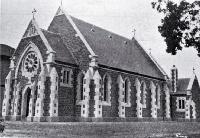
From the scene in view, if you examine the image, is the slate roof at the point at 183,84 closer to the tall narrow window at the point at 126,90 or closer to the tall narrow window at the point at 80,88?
the tall narrow window at the point at 126,90

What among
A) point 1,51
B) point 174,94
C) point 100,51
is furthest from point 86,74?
point 174,94

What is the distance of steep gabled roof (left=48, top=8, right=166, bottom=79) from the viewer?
118ft

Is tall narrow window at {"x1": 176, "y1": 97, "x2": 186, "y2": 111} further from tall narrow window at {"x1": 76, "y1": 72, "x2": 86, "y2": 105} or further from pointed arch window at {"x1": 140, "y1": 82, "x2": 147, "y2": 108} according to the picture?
tall narrow window at {"x1": 76, "y1": 72, "x2": 86, "y2": 105}

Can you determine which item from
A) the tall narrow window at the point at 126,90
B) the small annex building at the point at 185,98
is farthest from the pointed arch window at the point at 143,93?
the small annex building at the point at 185,98

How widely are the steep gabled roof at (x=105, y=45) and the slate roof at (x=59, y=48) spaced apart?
26.7 inches

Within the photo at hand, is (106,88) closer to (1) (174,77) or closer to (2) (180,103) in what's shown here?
(2) (180,103)

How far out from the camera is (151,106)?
43.9 m

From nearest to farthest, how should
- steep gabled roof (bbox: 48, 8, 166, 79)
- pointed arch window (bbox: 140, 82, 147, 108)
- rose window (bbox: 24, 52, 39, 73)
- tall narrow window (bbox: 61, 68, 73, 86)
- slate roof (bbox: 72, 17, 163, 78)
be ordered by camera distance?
tall narrow window (bbox: 61, 68, 73, 86) → rose window (bbox: 24, 52, 39, 73) → steep gabled roof (bbox: 48, 8, 166, 79) → slate roof (bbox: 72, 17, 163, 78) → pointed arch window (bbox: 140, 82, 147, 108)

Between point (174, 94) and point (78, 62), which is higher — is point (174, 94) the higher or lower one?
the lower one

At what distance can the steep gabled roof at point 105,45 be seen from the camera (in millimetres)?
36031

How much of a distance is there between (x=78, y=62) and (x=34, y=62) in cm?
498

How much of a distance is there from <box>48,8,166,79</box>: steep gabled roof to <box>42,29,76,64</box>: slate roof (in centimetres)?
68

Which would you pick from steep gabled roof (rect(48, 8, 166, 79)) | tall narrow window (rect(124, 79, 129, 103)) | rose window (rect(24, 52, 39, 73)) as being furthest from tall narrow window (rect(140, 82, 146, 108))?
rose window (rect(24, 52, 39, 73))

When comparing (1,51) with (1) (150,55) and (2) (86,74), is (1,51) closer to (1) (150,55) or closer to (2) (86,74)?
(2) (86,74)
